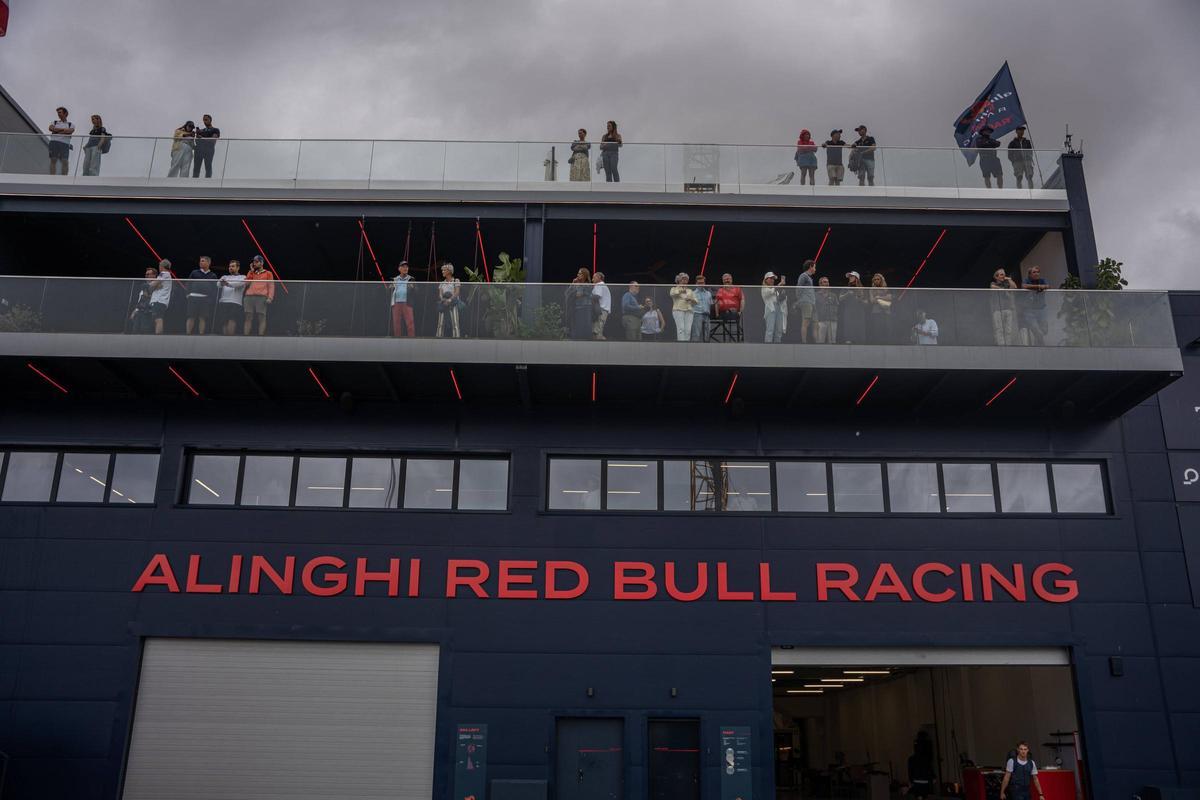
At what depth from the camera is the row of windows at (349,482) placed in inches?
742

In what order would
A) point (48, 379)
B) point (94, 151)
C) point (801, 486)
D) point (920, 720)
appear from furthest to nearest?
point (920, 720), point (94, 151), point (801, 486), point (48, 379)

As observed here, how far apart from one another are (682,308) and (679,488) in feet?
10.8

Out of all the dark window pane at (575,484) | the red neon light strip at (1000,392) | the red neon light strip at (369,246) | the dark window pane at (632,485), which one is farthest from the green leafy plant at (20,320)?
the red neon light strip at (1000,392)

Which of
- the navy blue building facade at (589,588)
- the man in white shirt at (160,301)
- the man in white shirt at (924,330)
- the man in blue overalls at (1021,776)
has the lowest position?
the man in blue overalls at (1021,776)

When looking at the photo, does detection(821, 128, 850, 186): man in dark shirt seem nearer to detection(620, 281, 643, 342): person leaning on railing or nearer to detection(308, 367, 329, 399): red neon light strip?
detection(620, 281, 643, 342): person leaning on railing

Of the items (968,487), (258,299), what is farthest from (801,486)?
(258,299)

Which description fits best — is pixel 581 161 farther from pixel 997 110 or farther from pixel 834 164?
pixel 997 110

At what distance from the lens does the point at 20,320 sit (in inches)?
719

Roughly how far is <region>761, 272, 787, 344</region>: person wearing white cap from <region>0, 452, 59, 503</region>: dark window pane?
13.1m

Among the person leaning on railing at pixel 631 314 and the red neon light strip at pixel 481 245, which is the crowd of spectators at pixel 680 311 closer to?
the person leaning on railing at pixel 631 314

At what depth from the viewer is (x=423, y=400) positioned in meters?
19.3

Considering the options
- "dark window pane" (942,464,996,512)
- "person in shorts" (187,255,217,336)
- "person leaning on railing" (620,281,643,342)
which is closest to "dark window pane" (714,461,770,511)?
"person leaning on railing" (620,281,643,342)

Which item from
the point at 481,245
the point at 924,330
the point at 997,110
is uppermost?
the point at 997,110

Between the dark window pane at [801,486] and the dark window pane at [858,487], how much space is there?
23 centimetres
